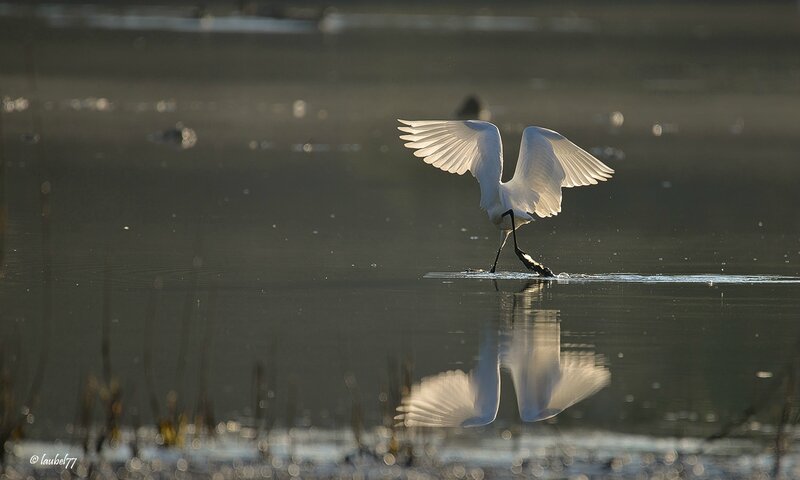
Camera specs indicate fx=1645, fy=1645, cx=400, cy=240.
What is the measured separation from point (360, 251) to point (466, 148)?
1.09 m

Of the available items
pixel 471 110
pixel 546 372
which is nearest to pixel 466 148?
pixel 546 372

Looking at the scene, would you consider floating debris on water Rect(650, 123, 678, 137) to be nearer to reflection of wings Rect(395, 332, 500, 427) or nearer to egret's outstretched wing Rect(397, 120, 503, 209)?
egret's outstretched wing Rect(397, 120, 503, 209)

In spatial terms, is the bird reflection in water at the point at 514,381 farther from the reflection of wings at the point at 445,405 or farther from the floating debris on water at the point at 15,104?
the floating debris on water at the point at 15,104

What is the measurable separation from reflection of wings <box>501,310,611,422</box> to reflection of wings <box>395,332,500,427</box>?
0.41ft

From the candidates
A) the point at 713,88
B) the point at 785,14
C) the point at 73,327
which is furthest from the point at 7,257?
the point at 785,14

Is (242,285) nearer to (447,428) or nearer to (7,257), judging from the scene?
(7,257)

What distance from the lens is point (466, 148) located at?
11734 millimetres

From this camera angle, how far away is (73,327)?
8.70m

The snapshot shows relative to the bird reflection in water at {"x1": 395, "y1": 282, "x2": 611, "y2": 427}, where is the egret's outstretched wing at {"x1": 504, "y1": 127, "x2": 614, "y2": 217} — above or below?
above

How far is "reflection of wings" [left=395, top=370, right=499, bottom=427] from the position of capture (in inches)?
274

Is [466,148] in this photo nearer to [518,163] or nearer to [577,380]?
[518,163]

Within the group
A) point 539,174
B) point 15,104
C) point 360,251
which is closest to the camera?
point 539,174

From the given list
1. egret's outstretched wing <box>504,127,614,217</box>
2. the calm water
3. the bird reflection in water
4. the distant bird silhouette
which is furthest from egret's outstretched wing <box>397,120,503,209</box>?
the distant bird silhouette

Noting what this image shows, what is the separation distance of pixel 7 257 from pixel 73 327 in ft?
8.19
